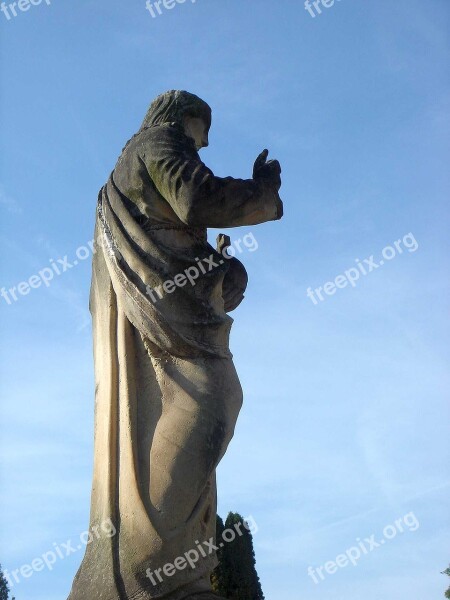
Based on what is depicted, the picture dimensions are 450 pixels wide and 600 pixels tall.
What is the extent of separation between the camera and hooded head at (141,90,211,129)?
280 inches

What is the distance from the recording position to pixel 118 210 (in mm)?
6855

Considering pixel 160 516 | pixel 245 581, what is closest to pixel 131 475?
pixel 160 516

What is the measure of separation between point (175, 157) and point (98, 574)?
2.97 meters

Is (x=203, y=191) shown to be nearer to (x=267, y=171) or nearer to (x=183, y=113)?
(x=267, y=171)

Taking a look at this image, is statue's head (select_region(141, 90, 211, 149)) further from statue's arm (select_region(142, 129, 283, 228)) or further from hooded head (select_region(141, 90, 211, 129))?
statue's arm (select_region(142, 129, 283, 228))

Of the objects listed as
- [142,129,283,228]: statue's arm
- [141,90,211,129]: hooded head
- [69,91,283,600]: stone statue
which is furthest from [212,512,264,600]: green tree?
[142,129,283,228]: statue's arm

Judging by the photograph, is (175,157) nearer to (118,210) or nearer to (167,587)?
(118,210)

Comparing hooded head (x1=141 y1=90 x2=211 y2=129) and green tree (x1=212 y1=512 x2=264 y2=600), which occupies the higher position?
green tree (x1=212 y1=512 x2=264 y2=600)

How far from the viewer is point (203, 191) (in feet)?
21.2

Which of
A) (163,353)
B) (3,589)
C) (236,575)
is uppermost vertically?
(3,589)

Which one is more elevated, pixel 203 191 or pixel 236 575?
pixel 236 575

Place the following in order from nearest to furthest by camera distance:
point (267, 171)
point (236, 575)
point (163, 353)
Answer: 1. point (163, 353)
2. point (267, 171)
3. point (236, 575)

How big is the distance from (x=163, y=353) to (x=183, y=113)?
1.96 meters

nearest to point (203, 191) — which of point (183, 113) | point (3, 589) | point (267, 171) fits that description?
point (267, 171)
